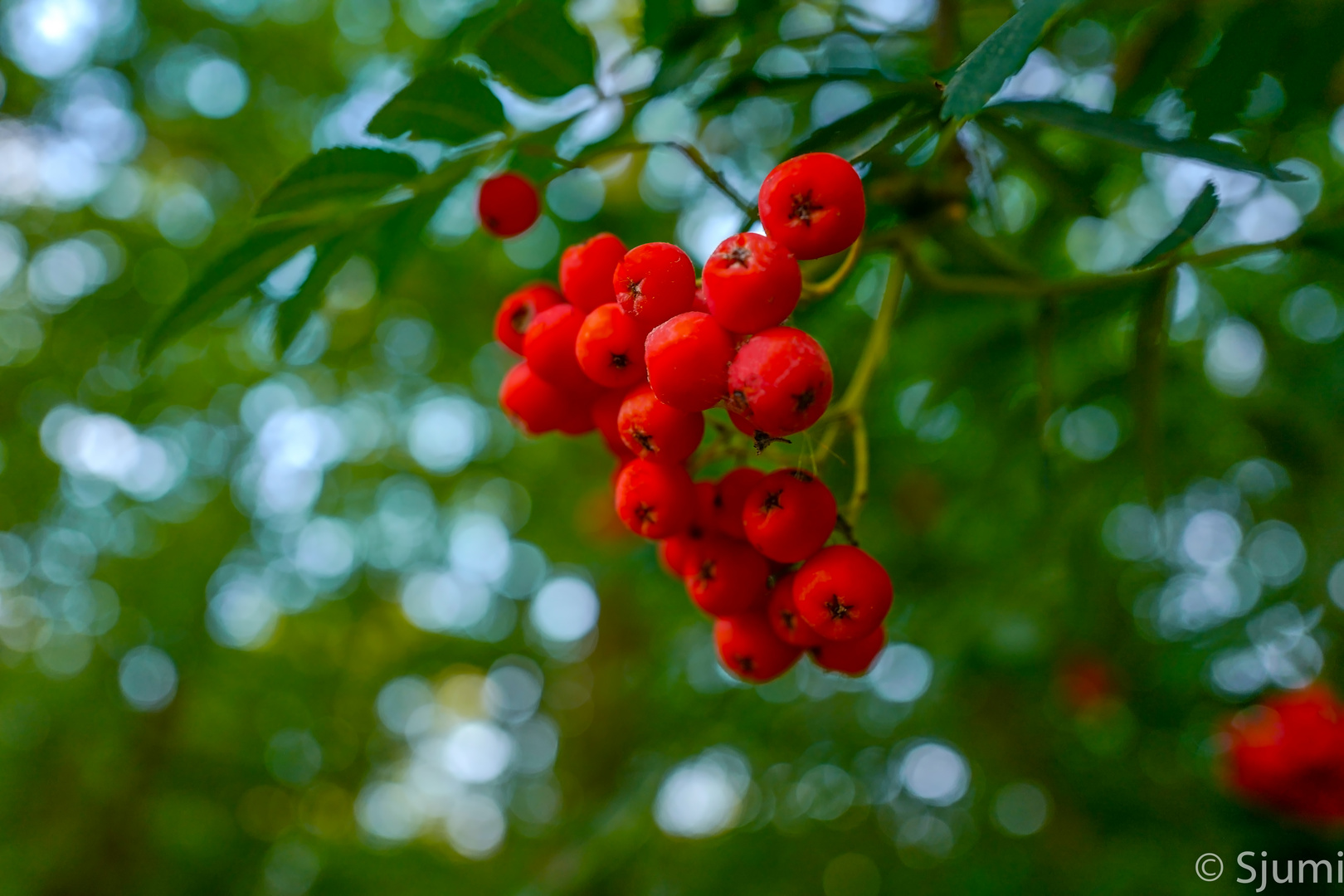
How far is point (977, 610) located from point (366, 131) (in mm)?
1879

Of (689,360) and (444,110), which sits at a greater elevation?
(444,110)

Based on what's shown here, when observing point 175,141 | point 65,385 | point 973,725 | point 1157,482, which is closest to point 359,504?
point 65,385

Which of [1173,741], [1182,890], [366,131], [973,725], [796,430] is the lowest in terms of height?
[1173,741]

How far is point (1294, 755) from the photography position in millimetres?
2820

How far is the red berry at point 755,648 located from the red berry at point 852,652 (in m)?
0.04

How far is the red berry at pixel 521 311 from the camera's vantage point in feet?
3.82

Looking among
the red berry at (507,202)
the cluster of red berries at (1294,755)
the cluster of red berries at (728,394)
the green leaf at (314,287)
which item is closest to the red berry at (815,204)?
the cluster of red berries at (728,394)

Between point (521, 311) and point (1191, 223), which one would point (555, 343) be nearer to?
point (521, 311)

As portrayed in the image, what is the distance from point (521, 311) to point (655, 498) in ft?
1.24

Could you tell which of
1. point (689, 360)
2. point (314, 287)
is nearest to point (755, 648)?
point (689, 360)

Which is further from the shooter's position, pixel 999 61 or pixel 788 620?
pixel 788 620

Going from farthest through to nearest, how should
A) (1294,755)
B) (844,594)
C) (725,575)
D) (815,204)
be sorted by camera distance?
(1294,755) < (725,575) < (844,594) < (815,204)

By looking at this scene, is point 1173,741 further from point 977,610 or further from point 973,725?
point 977,610

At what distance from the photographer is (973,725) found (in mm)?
3262
